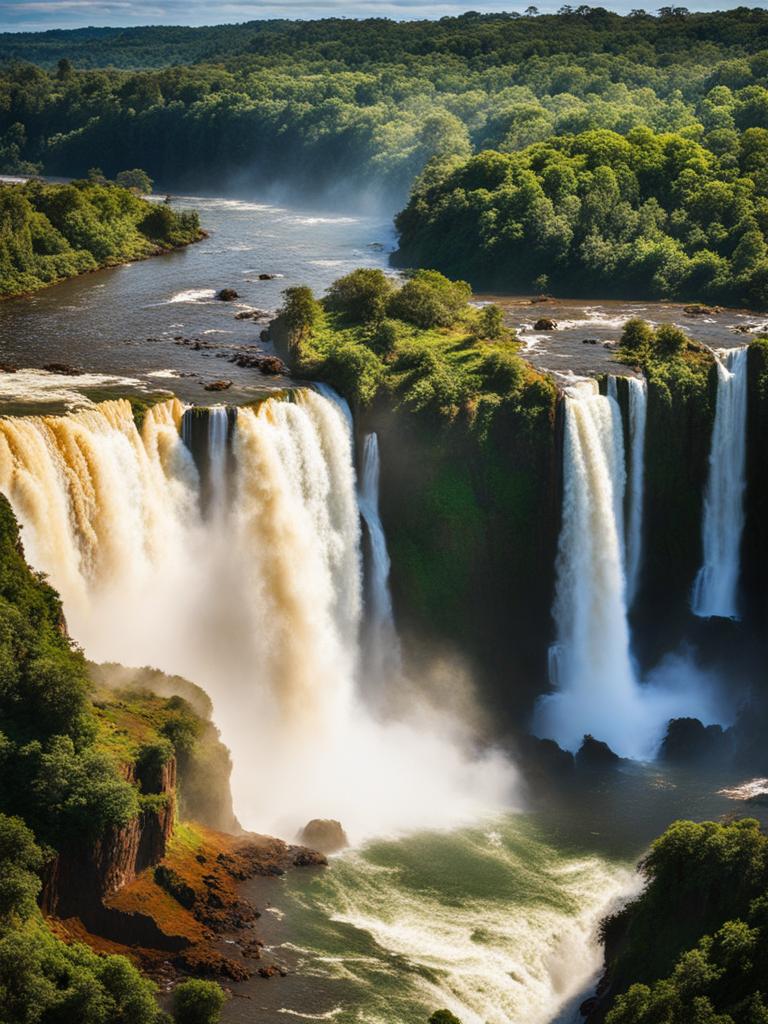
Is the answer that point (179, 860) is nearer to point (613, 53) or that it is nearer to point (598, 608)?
point (598, 608)

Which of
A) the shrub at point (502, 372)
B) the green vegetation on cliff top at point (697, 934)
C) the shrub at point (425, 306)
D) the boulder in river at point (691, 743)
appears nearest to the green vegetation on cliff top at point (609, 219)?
the shrub at point (425, 306)

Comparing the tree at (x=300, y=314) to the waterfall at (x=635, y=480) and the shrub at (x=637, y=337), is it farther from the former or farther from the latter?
the waterfall at (x=635, y=480)

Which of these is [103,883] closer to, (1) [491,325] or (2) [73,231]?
(1) [491,325]

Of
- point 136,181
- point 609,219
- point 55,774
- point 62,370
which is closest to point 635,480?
point 62,370

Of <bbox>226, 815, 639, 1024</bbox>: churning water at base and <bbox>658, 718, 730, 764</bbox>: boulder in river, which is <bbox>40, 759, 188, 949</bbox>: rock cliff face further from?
<bbox>658, 718, 730, 764</bbox>: boulder in river

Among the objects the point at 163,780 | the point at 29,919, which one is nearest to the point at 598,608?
the point at 163,780
